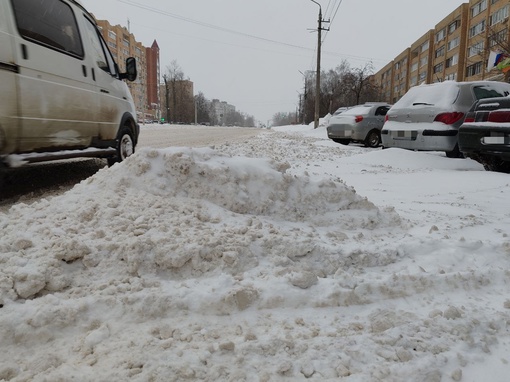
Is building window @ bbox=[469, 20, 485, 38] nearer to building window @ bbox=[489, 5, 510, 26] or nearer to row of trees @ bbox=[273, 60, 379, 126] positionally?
building window @ bbox=[489, 5, 510, 26]

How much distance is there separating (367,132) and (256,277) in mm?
11033

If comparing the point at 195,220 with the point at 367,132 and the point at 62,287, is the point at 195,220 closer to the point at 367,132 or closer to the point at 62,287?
the point at 62,287

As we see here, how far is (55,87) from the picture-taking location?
397 centimetres

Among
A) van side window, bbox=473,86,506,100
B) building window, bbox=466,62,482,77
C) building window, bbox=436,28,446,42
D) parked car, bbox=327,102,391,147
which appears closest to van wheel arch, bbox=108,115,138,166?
van side window, bbox=473,86,506,100

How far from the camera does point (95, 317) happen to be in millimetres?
1799

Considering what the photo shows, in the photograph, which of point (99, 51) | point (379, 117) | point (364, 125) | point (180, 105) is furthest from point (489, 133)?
point (180, 105)

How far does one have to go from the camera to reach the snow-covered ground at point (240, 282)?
158 centimetres

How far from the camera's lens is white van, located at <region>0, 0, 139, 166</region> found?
340 centimetres

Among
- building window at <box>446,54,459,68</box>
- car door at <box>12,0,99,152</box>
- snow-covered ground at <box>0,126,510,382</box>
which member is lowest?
snow-covered ground at <box>0,126,510,382</box>

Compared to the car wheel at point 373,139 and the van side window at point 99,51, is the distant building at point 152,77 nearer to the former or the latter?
the car wheel at point 373,139

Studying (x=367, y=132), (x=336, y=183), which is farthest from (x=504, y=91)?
(x=336, y=183)

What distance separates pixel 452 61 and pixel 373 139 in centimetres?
5350

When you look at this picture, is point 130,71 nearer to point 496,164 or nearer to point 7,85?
point 7,85

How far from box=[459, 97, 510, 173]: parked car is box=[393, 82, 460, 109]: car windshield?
4.84ft
